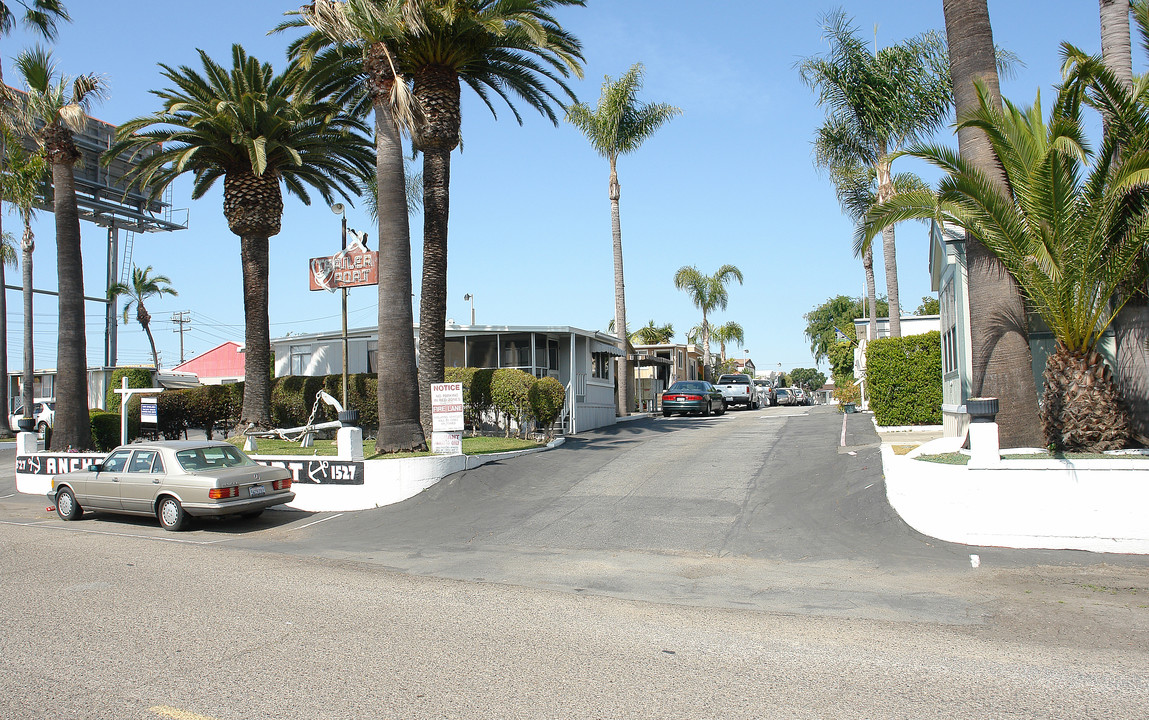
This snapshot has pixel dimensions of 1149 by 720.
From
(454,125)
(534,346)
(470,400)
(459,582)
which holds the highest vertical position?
(454,125)

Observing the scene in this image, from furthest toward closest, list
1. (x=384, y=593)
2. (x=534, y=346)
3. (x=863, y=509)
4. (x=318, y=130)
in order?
(x=534, y=346)
(x=318, y=130)
(x=863, y=509)
(x=384, y=593)

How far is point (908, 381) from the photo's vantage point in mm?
18625

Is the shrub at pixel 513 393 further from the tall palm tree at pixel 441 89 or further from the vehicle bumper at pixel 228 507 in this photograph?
the vehicle bumper at pixel 228 507

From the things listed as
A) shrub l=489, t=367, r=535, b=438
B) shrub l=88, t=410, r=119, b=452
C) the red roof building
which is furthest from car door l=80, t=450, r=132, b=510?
the red roof building

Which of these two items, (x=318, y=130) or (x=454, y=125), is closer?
(x=454, y=125)

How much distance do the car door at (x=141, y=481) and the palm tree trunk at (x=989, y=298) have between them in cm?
1296

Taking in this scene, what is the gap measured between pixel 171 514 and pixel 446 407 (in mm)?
4888

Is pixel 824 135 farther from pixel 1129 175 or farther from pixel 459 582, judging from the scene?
pixel 459 582

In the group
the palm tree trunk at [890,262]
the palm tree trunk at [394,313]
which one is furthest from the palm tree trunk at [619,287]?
the palm tree trunk at [394,313]

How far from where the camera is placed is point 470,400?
1984 cm

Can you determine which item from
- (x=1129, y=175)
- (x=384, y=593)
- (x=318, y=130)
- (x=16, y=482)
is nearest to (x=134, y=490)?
(x=384, y=593)

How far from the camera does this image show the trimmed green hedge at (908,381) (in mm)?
18406

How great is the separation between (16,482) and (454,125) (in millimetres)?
13919

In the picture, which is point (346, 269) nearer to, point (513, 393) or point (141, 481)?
point (513, 393)
